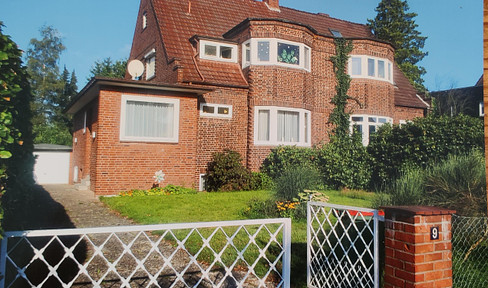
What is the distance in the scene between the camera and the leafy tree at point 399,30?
40.9 meters

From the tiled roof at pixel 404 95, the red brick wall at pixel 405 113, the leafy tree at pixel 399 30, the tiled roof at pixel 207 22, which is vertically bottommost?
the red brick wall at pixel 405 113

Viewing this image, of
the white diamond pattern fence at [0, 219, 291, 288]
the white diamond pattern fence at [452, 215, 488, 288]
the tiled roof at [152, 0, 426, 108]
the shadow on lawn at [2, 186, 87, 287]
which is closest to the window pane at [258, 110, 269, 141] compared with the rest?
the tiled roof at [152, 0, 426, 108]

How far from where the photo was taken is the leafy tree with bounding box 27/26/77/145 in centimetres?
4306

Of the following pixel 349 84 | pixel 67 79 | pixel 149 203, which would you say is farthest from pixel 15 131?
pixel 67 79

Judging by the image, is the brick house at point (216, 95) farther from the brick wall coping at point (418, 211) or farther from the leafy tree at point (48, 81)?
the leafy tree at point (48, 81)

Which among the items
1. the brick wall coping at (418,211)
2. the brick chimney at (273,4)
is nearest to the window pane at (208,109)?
the brick chimney at (273,4)

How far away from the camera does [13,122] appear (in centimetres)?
357

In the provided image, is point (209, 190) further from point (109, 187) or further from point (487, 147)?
point (487, 147)

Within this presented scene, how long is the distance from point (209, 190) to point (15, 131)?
1131 centimetres

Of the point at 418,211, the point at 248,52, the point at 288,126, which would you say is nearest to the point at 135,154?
the point at 288,126

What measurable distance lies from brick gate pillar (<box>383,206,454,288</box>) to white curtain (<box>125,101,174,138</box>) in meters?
11.3

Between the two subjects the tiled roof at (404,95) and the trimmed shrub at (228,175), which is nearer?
the trimmed shrub at (228,175)

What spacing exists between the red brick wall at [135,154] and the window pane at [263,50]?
3973 mm

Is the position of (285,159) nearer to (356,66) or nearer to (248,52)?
(248,52)
